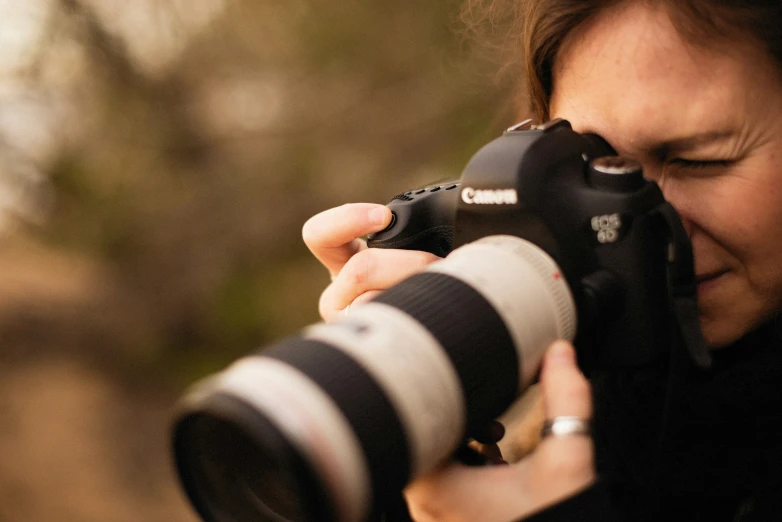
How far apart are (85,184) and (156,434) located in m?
0.71

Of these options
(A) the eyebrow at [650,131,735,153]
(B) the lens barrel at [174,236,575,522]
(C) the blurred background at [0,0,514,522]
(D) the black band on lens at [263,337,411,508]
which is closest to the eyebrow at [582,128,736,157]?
(A) the eyebrow at [650,131,735,153]

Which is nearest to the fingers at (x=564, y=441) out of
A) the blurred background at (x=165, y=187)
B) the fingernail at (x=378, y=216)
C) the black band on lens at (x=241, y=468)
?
the black band on lens at (x=241, y=468)

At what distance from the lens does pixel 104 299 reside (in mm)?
2098

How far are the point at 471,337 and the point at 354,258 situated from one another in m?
0.20

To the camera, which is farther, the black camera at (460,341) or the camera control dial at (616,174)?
the camera control dial at (616,174)

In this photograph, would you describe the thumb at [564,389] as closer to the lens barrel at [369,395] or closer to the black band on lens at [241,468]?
the lens barrel at [369,395]

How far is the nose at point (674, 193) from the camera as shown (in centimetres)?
62

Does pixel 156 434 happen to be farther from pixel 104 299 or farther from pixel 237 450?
pixel 237 450

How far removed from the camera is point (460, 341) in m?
0.46

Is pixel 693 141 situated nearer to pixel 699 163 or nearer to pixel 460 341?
pixel 699 163

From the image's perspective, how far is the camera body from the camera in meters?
0.55

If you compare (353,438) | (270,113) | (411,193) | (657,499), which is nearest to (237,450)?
(353,438)

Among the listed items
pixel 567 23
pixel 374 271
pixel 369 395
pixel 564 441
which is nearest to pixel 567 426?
pixel 564 441

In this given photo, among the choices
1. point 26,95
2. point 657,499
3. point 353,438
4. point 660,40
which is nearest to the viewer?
point 353,438
